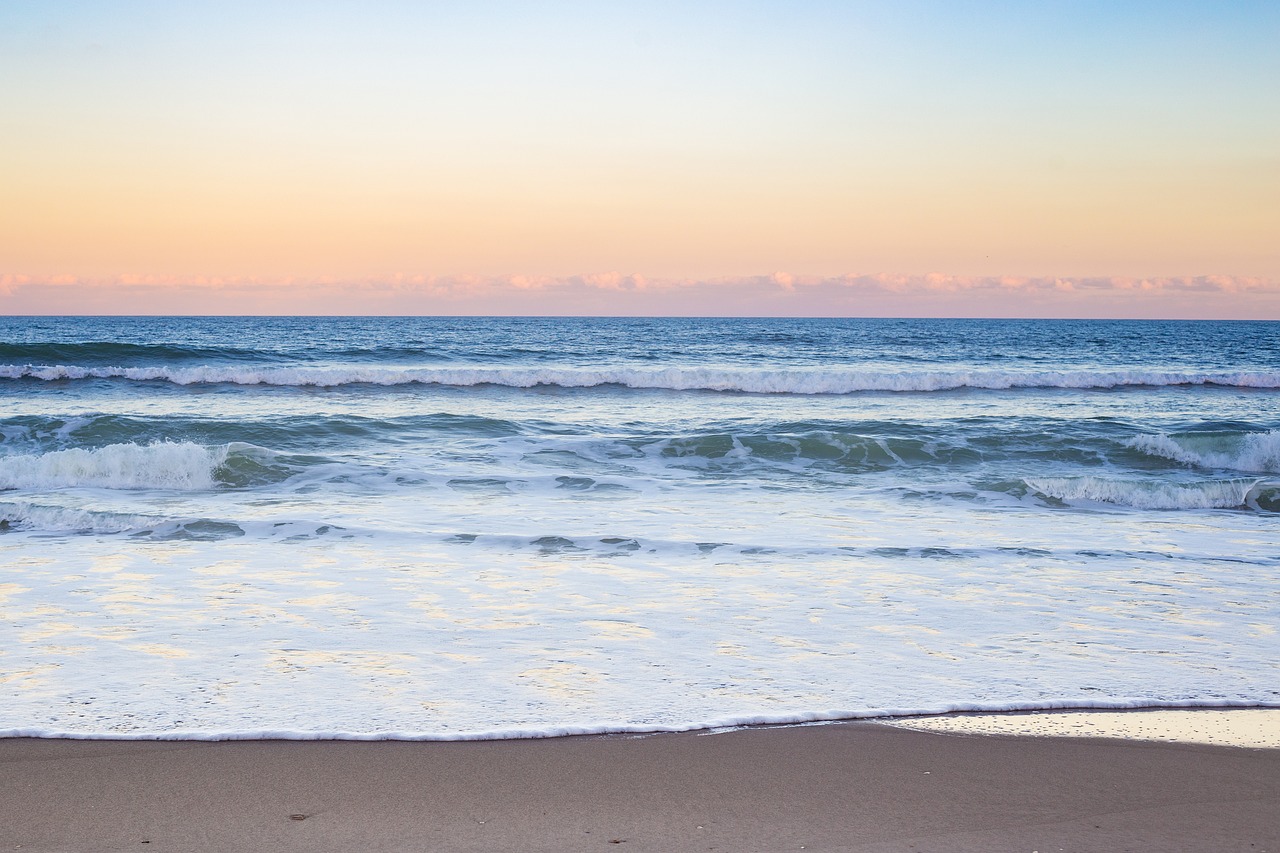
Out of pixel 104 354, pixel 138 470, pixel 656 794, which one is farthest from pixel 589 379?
pixel 656 794

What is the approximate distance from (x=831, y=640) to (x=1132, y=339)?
2332 inches

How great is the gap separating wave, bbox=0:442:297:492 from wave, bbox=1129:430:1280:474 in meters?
11.4

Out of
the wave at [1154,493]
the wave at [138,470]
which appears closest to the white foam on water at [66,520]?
the wave at [138,470]

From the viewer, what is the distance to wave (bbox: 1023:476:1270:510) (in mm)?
9695

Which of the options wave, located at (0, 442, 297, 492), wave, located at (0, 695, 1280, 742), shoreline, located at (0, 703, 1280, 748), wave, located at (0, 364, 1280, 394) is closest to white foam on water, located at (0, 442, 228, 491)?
wave, located at (0, 442, 297, 492)

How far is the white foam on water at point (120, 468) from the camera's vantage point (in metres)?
9.69

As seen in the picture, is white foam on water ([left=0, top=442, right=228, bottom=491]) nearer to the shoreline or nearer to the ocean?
the ocean

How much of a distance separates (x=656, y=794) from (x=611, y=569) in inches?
131

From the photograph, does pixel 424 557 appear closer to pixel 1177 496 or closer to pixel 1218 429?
pixel 1177 496

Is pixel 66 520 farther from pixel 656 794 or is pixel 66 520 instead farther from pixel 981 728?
pixel 981 728

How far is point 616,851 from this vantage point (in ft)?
8.62

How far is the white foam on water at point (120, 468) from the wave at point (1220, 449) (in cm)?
1212

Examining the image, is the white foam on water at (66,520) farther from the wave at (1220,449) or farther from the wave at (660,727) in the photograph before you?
the wave at (1220,449)

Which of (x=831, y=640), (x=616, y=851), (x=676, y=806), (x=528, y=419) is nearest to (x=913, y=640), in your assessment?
(x=831, y=640)
